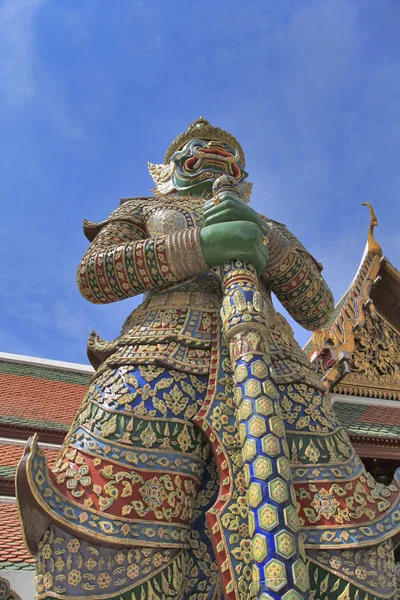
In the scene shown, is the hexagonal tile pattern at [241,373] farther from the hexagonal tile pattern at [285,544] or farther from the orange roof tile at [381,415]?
the orange roof tile at [381,415]

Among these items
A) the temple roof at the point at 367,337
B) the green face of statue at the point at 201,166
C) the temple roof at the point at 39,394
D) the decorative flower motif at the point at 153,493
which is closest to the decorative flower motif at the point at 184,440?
the decorative flower motif at the point at 153,493

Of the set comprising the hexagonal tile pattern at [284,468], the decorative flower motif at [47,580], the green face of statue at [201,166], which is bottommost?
the decorative flower motif at [47,580]

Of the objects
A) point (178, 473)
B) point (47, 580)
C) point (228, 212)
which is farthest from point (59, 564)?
point (228, 212)

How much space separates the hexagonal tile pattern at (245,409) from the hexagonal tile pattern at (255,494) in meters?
0.24

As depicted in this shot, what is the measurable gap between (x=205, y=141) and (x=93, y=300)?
1.32m

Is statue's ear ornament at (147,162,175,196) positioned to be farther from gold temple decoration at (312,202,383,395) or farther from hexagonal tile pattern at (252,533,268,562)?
gold temple decoration at (312,202,383,395)

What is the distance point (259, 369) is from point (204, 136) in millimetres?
1855

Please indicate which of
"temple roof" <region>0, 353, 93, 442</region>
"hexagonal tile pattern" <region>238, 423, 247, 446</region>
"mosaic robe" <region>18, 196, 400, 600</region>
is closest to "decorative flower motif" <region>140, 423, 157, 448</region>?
"mosaic robe" <region>18, 196, 400, 600</region>

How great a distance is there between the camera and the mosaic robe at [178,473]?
1.79m

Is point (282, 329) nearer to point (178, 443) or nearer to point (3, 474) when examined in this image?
point (178, 443)

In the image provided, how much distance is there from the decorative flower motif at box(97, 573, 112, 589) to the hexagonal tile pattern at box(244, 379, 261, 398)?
765 mm

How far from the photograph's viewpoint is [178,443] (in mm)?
2088

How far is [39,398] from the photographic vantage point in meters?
5.45

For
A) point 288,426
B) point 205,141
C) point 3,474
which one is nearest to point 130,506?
point 288,426
